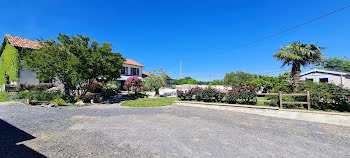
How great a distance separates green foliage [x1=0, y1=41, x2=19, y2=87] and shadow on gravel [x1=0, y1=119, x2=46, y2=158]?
1619 centimetres

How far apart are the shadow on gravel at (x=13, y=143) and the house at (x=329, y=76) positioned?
22407 mm

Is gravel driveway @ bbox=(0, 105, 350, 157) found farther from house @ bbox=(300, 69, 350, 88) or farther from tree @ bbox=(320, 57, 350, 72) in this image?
tree @ bbox=(320, 57, 350, 72)

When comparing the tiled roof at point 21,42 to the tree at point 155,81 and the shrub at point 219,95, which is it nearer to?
the tree at point 155,81

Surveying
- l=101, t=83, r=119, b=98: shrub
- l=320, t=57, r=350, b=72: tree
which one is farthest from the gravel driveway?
l=320, t=57, r=350, b=72: tree

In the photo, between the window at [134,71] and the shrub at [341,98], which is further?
the window at [134,71]

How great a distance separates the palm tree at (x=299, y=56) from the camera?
30.1ft

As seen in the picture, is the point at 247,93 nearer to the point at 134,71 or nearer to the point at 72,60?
the point at 72,60

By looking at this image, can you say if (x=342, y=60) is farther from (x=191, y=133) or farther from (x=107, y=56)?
(x=107, y=56)

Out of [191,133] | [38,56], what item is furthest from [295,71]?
[38,56]

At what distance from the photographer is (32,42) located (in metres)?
17.5

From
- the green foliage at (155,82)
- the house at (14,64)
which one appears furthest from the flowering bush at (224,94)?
the house at (14,64)

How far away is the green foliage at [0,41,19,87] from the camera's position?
15.1 m

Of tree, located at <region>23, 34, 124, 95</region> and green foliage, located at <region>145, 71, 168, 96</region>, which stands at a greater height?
tree, located at <region>23, 34, 124, 95</region>

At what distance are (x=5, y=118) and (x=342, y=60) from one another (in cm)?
5096
